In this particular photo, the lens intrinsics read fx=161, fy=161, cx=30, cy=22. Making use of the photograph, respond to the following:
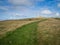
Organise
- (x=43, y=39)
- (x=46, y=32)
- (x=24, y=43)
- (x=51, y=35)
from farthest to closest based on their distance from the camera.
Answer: (x=46, y=32) < (x=51, y=35) < (x=43, y=39) < (x=24, y=43)

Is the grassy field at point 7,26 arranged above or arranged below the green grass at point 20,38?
above

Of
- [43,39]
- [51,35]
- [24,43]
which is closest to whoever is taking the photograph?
[24,43]

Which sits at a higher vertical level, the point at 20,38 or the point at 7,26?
the point at 7,26

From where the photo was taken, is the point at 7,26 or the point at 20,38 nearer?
the point at 20,38

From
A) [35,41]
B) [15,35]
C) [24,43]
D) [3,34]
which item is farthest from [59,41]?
[3,34]

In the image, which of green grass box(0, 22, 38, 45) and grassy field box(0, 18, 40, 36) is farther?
grassy field box(0, 18, 40, 36)

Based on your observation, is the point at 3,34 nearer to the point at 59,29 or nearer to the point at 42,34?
the point at 42,34

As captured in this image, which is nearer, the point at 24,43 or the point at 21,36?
the point at 24,43

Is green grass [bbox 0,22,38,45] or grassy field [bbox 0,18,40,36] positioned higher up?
grassy field [bbox 0,18,40,36]

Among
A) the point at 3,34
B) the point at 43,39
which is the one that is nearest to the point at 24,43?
the point at 43,39

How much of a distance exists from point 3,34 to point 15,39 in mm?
2783

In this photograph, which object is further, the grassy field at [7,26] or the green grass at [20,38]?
the grassy field at [7,26]

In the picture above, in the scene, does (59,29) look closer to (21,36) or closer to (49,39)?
(49,39)

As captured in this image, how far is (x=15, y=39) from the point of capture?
22422 millimetres
